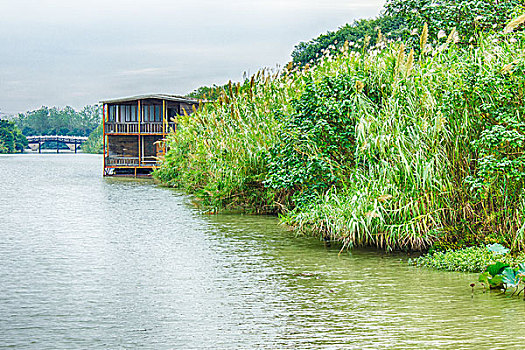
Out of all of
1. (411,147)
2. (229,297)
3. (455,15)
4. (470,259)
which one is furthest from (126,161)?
(229,297)

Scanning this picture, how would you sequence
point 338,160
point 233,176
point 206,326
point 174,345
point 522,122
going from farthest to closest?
point 233,176 → point 338,160 → point 522,122 → point 206,326 → point 174,345

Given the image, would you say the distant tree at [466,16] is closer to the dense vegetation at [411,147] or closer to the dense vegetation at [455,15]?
the dense vegetation at [455,15]

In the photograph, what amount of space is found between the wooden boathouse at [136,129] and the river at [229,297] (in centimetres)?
2557

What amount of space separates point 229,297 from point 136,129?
32.1 meters

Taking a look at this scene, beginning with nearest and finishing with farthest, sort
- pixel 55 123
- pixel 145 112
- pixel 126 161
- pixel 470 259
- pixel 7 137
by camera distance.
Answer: pixel 470 259
pixel 126 161
pixel 145 112
pixel 7 137
pixel 55 123

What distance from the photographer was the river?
554cm

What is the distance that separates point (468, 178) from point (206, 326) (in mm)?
4294

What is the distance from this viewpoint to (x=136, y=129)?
3825 centimetres

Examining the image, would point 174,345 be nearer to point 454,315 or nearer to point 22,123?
point 454,315

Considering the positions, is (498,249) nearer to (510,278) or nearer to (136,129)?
(510,278)

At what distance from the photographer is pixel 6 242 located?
444 inches

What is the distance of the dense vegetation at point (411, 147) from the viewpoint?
28.0 ft

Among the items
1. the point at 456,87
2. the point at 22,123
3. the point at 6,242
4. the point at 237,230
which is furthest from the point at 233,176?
the point at 22,123

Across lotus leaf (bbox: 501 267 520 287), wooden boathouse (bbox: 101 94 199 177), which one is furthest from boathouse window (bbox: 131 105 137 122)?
lotus leaf (bbox: 501 267 520 287)
